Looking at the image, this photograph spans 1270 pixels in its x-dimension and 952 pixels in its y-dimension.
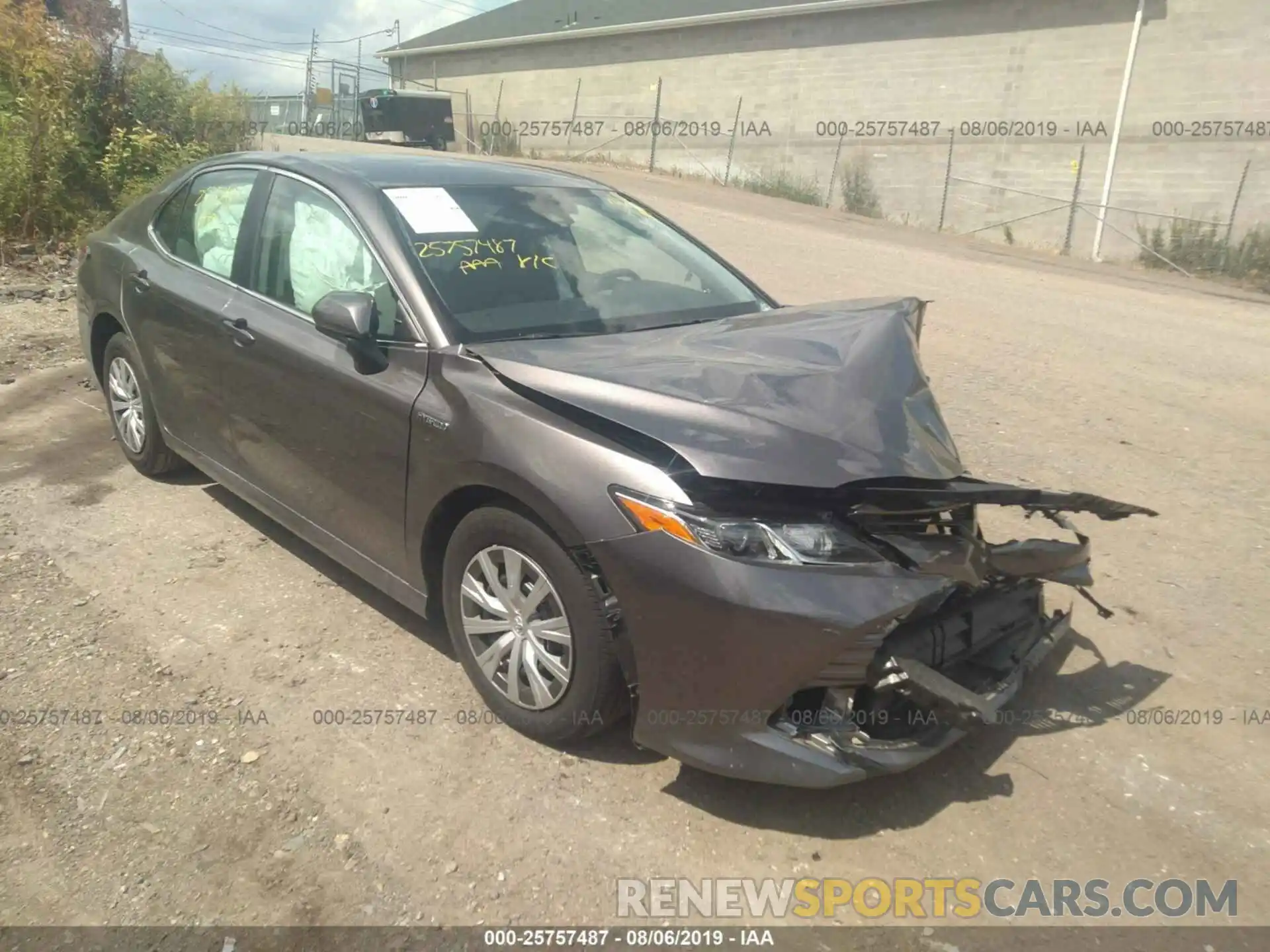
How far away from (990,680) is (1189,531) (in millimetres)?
2384

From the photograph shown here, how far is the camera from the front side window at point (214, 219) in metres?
4.45

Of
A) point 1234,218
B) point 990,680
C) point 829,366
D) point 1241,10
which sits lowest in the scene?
point 990,680

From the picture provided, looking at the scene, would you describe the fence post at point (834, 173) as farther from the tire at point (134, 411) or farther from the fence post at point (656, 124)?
the tire at point (134, 411)

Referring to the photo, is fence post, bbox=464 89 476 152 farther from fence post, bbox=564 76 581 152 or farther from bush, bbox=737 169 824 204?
bush, bbox=737 169 824 204

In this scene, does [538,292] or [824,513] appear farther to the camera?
[538,292]

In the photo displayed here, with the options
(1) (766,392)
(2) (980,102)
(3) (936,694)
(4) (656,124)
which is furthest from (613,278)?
(4) (656,124)

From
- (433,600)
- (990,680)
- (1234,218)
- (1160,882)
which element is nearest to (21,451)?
(433,600)

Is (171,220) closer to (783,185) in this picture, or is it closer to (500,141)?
(783,185)

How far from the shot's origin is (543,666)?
307cm

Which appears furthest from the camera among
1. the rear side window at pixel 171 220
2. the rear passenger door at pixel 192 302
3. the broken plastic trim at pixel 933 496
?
the rear side window at pixel 171 220

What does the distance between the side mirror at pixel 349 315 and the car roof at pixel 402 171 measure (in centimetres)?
68

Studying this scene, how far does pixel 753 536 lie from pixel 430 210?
198 centimetres

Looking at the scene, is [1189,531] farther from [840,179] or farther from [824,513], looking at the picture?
[840,179]

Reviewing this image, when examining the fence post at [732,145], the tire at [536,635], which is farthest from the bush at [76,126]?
the fence post at [732,145]
